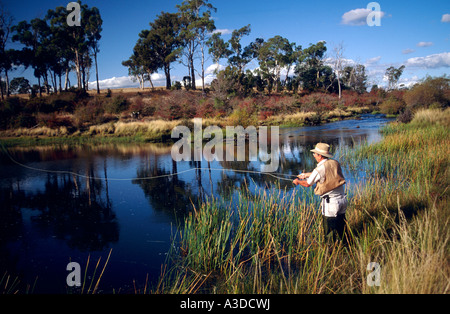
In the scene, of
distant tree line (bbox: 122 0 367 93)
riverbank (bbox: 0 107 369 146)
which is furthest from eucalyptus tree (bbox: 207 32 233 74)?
riverbank (bbox: 0 107 369 146)

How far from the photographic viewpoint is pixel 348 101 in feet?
141

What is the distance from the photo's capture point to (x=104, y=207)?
782 centimetres

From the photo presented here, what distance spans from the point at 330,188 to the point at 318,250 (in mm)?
838

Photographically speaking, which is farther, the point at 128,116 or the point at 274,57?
the point at 274,57

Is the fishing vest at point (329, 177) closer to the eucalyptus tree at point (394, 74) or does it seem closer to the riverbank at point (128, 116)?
the riverbank at point (128, 116)

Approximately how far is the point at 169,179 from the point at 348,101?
Answer: 39026 millimetres

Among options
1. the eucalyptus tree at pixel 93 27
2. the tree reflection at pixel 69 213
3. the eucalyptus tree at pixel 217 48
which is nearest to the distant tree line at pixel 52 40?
the eucalyptus tree at pixel 93 27

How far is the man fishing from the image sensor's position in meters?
3.98
